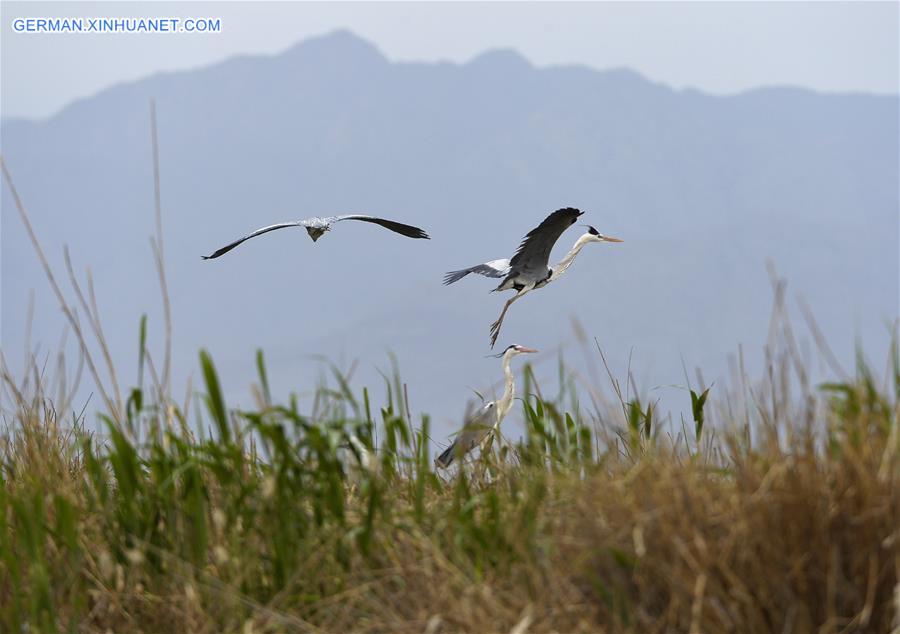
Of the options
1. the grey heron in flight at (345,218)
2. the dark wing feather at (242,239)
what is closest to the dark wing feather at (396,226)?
the grey heron in flight at (345,218)

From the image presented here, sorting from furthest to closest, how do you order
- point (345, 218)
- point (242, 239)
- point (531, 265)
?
1. point (531, 265)
2. point (345, 218)
3. point (242, 239)

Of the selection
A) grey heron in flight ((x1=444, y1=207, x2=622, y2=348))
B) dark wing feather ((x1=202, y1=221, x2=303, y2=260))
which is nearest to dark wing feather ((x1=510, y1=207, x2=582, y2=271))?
grey heron in flight ((x1=444, y1=207, x2=622, y2=348))

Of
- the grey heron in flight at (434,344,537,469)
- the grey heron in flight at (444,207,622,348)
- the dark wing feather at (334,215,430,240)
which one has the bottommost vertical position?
the grey heron in flight at (434,344,537,469)

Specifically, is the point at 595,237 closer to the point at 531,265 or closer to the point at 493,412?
the point at 531,265

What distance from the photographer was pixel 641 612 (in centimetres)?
303

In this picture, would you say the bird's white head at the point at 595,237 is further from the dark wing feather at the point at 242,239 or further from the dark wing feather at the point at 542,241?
the dark wing feather at the point at 242,239

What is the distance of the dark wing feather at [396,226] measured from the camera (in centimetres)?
632

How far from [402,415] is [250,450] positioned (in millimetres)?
879

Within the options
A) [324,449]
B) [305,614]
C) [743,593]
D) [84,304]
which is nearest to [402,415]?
[324,449]

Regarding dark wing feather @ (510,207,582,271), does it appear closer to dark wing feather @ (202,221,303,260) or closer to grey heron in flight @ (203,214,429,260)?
grey heron in flight @ (203,214,429,260)

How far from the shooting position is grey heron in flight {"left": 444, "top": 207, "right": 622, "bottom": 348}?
21.2 feet

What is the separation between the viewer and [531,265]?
6.95 meters

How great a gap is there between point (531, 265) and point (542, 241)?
26cm

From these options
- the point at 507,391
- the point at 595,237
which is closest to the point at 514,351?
the point at 507,391
